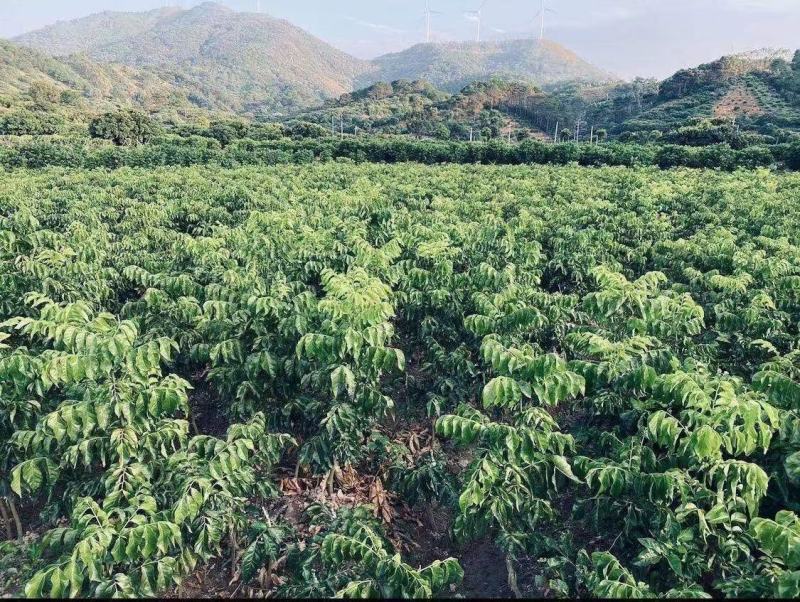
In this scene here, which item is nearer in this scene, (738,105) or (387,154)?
(387,154)

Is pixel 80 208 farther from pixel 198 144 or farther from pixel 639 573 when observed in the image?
pixel 198 144

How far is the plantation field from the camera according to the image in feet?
14.8

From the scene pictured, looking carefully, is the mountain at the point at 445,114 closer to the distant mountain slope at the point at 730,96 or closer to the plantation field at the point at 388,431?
the distant mountain slope at the point at 730,96

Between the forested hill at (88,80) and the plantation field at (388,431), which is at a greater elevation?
the forested hill at (88,80)

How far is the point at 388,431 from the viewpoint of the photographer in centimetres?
859

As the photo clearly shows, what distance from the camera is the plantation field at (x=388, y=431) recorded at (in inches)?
177

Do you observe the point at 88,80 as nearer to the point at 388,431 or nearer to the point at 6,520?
A: the point at 6,520

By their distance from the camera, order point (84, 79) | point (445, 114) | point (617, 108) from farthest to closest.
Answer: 1. point (84, 79)
2. point (617, 108)
3. point (445, 114)

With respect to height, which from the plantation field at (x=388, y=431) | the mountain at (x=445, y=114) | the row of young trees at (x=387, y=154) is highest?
the mountain at (x=445, y=114)

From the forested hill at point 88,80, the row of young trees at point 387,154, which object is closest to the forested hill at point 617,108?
the row of young trees at point 387,154

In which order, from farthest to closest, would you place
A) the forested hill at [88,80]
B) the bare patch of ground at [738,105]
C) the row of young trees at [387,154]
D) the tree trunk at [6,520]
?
the forested hill at [88,80] → the bare patch of ground at [738,105] → the row of young trees at [387,154] → the tree trunk at [6,520]

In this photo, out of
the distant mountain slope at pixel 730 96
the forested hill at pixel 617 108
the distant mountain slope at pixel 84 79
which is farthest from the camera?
the distant mountain slope at pixel 84 79

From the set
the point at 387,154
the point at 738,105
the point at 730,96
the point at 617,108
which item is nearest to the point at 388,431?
the point at 387,154

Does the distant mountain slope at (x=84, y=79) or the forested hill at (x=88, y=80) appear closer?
the forested hill at (x=88, y=80)
